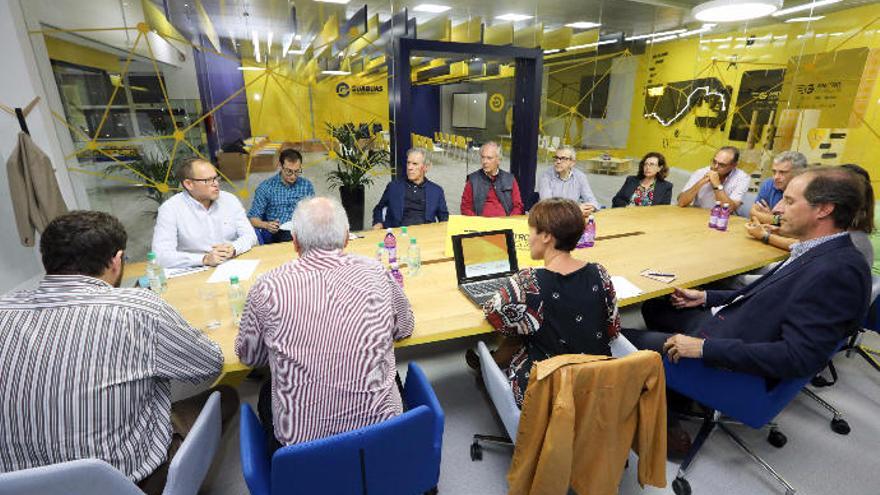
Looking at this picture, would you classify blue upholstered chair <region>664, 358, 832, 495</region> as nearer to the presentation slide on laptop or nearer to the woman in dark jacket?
the presentation slide on laptop

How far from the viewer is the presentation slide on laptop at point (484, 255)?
2.05 m

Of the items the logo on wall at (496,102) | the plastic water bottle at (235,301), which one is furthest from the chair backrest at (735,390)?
the logo on wall at (496,102)

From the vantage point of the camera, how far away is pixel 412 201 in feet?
11.6

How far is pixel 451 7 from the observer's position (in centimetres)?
491

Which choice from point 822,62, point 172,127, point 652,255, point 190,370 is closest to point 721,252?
point 652,255

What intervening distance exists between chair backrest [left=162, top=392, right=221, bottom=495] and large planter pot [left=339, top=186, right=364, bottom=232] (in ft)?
11.7

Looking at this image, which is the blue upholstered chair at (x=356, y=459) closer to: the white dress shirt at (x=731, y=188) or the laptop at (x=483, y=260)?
the laptop at (x=483, y=260)

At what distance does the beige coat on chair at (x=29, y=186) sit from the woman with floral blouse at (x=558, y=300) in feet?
11.9

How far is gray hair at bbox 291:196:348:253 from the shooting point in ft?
4.37

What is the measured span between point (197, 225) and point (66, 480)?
6.14ft

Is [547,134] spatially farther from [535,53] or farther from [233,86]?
[233,86]

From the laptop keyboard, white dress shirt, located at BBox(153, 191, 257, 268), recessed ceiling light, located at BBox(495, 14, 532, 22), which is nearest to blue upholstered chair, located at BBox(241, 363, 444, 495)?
the laptop keyboard

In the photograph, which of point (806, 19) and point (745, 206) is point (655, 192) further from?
point (806, 19)

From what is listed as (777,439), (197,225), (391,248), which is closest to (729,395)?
(777,439)
